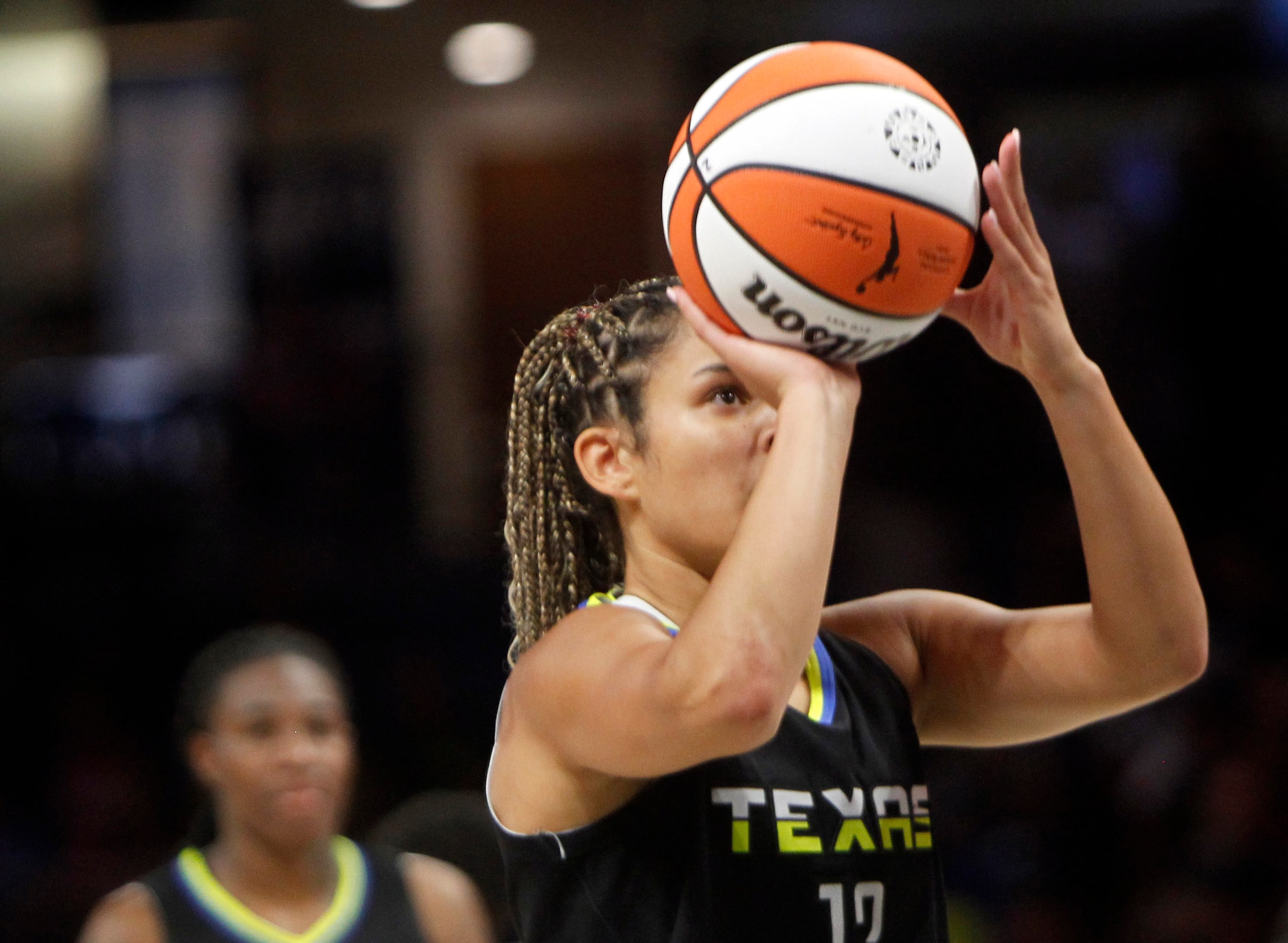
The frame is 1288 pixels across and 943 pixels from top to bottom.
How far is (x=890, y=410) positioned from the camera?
6.78 metres

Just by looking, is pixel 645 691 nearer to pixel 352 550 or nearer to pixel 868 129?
pixel 868 129

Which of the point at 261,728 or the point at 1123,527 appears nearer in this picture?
the point at 1123,527

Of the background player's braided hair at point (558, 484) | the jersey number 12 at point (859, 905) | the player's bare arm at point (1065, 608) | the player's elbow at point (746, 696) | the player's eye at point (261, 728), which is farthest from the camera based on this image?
the player's eye at point (261, 728)

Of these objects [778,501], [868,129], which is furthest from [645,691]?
[868,129]

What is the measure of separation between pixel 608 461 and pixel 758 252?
16.9 inches

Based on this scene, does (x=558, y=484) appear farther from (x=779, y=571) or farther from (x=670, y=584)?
(x=779, y=571)

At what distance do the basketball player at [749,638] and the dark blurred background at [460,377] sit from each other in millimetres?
3418

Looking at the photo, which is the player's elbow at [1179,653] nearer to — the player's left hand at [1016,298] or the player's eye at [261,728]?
the player's left hand at [1016,298]

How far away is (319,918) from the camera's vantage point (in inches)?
132

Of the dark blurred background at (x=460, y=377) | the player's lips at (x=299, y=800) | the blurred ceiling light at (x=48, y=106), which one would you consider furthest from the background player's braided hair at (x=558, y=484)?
the blurred ceiling light at (x=48, y=106)

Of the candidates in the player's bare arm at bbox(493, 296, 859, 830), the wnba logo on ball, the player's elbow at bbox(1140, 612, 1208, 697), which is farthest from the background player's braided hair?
the player's elbow at bbox(1140, 612, 1208, 697)

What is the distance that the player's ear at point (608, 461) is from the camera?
2.02m

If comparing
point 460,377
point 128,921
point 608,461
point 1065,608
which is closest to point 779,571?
point 608,461

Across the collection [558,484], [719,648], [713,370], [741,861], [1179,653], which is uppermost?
[713,370]
